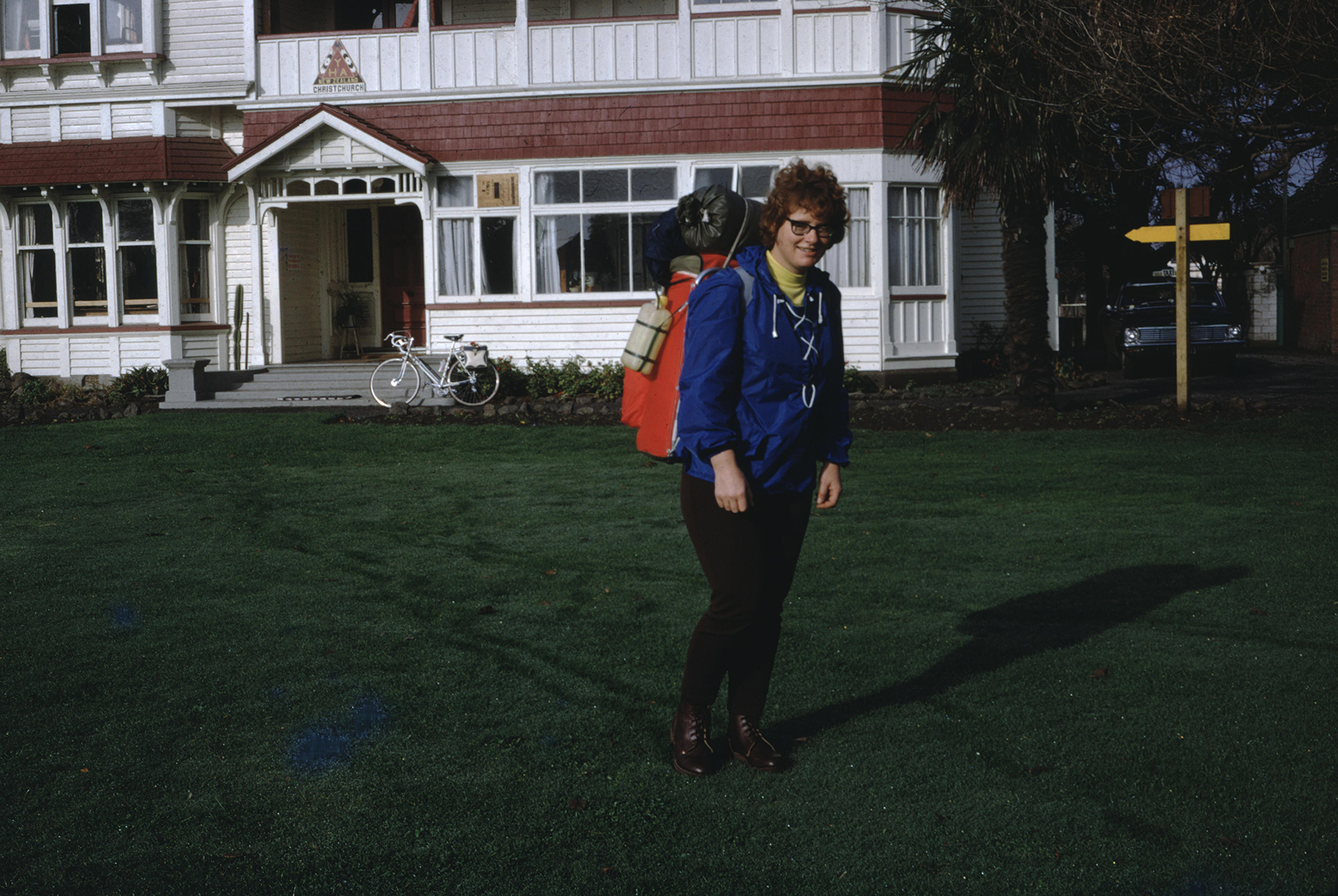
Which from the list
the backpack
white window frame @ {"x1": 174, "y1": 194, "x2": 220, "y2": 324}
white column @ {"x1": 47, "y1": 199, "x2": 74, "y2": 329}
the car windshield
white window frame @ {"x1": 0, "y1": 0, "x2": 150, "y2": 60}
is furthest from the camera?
the car windshield

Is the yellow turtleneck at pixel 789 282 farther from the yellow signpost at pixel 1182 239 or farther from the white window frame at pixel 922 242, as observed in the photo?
the white window frame at pixel 922 242

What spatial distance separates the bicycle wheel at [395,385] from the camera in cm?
1695

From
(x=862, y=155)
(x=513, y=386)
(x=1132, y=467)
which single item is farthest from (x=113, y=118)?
(x=1132, y=467)

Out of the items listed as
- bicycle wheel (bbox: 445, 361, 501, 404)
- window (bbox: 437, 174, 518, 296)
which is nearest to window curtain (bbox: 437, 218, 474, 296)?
window (bbox: 437, 174, 518, 296)

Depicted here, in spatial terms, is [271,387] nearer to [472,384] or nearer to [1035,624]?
[472,384]

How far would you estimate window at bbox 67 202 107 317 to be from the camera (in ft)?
66.8

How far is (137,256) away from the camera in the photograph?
20312mm

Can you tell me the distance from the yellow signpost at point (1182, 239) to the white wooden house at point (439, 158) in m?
4.93

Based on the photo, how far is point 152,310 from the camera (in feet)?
66.4

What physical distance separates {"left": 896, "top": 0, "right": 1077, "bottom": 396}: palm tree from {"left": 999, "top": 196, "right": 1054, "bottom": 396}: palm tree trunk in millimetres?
10

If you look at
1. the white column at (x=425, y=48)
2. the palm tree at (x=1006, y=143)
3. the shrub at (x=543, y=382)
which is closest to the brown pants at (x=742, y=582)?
the palm tree at (x=1006, y=143)

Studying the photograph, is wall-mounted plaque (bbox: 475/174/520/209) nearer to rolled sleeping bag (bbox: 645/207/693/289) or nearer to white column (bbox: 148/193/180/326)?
white column (bbox: 148/193/180/326)

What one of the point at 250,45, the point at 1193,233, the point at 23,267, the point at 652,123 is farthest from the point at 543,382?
the point at 23,267

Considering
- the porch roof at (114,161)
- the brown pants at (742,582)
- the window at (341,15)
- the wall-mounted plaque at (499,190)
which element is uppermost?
the window at (341,15)
